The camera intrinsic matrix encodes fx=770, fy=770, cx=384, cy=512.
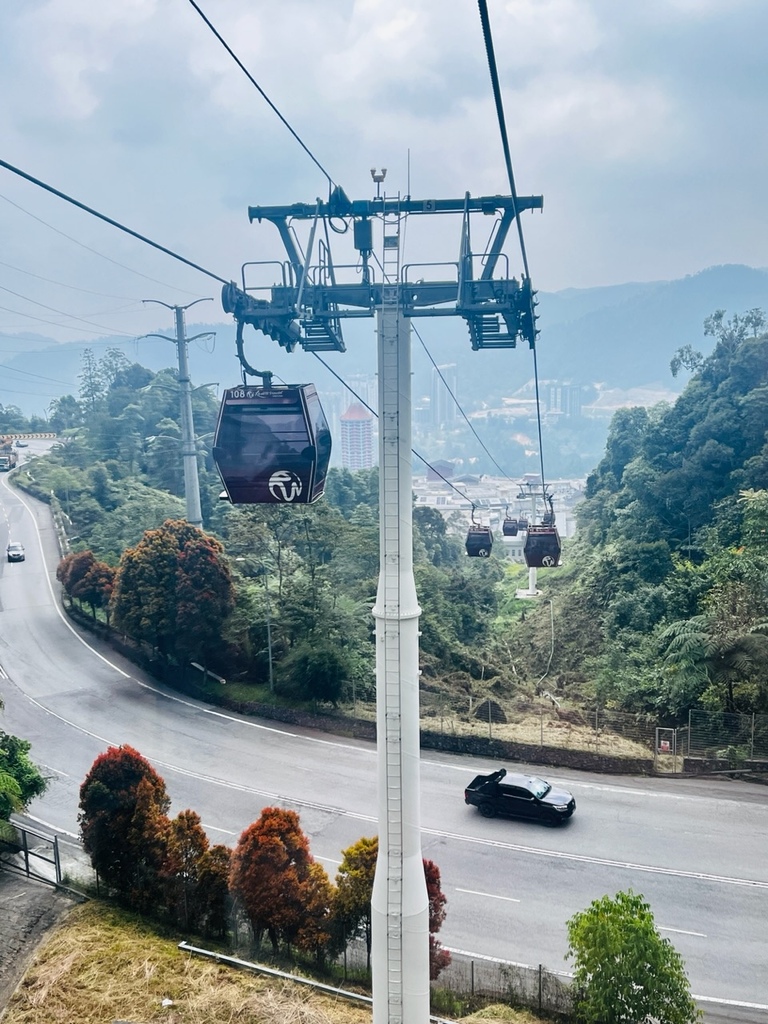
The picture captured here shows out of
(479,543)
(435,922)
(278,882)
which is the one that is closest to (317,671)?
(479,543)

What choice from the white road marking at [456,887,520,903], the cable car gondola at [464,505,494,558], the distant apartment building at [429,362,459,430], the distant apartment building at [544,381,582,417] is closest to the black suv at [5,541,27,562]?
the cable car gondola at [464,505,494,558]

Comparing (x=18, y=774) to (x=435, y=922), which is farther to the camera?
(x=18, y=774)

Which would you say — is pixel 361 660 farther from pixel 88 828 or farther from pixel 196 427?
pixel 196 427

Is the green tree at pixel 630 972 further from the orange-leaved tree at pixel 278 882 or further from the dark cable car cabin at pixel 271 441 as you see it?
the dark cable car cabin at pixel 271 441

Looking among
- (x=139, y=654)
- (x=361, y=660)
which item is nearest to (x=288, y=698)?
(x=361, y=660)

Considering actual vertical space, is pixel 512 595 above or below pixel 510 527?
below

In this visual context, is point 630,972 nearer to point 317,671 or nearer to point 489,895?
point 489,895

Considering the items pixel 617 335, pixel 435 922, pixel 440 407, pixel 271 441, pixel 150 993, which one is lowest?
pixel 150 993

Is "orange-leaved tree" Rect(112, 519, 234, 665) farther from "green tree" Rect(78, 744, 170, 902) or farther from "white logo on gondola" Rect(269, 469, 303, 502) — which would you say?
"white logo on gondola" Rect(269, 469, 303, 502)

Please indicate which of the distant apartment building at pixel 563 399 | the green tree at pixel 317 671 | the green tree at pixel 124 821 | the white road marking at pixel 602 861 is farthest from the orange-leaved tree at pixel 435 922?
the distant apartment building at pixel 563 399
